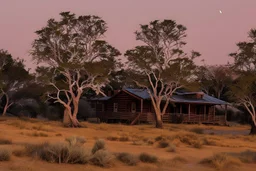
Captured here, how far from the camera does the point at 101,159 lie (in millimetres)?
11219

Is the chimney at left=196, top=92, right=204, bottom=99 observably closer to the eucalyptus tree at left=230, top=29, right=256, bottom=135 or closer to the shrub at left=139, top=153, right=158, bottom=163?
the eucalyptus tree at left=230, top=29, right=256, bottom=135

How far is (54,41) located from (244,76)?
15755 mm

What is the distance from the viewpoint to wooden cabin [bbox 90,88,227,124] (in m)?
47.5

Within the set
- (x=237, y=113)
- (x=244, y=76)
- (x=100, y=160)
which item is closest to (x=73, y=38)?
(x=244, y=76)

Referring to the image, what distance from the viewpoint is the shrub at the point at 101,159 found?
11172 mm

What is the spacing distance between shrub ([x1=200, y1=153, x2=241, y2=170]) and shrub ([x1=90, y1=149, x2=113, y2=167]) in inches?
135

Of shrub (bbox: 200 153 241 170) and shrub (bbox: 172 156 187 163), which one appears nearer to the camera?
shrub (bbox: 200 153 241 170)

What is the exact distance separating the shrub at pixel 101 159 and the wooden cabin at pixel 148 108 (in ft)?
112

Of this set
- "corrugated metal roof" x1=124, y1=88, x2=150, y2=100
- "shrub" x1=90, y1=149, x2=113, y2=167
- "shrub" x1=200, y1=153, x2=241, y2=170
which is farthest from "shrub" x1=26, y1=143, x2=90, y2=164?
"corrugated metal roof" x1=124, y1=88, x2=150, y2=100

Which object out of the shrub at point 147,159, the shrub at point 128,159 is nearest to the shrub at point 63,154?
the shrub at point 128,159

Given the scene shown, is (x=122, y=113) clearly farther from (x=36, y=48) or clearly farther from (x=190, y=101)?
(x=36, y=48)

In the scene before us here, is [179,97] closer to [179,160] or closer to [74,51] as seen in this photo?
[74,51]

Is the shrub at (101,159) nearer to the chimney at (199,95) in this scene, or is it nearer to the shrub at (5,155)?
the shrub at (5,155)

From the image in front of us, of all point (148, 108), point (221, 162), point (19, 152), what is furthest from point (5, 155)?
point (148, 108)
